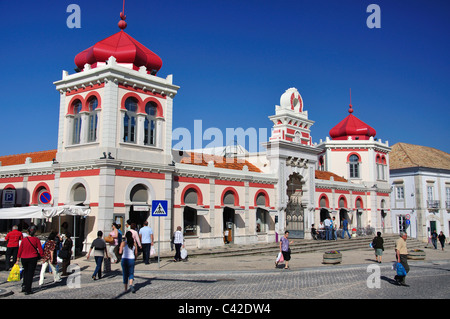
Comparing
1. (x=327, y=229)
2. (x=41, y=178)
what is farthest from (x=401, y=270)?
(x=41, y=178)

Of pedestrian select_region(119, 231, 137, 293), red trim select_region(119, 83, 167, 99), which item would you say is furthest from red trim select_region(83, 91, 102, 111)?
pedestrian select_region(119, 231, 137, 293)

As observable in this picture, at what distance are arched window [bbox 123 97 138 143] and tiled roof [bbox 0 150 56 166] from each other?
7024 millimetres

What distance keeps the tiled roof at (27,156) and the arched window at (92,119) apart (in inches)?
223

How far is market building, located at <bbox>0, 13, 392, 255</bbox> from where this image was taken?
19.7m

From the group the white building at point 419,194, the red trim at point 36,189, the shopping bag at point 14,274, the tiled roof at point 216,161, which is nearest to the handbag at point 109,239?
the shopping bag at point 14,274

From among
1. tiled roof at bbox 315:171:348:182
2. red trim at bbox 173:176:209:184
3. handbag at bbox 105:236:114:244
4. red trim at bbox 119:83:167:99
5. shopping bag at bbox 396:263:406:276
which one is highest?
red trim at bbox 119:83:167:99

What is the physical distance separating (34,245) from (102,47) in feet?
42.3

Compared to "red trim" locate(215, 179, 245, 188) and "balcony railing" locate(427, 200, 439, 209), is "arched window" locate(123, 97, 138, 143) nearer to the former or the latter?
"red trim" locate(215, 179, 245, 188)

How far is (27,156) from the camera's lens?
28.0m

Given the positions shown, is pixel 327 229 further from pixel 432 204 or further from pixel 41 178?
pixel 432 204

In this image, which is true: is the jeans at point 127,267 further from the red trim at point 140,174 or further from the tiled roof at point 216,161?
the tiled roof at point 216,161

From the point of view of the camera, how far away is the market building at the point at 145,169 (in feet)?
64.6
